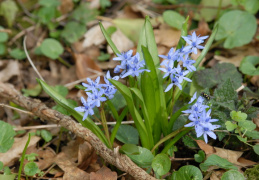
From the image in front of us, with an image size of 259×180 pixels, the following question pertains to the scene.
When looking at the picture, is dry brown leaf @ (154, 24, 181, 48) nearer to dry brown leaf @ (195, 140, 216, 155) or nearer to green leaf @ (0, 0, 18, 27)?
dry brown leaf @ (195, 140, 216, 155)

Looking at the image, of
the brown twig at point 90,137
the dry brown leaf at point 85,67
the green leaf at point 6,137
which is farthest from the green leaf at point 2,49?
the green leaf at point 6,137

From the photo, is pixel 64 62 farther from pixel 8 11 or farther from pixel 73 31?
pixel 8 11

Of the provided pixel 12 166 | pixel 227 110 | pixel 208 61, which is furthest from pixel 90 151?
pixel 208 61

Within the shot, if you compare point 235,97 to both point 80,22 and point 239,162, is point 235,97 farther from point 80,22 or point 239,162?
point 80,22

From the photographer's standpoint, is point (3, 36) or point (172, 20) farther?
point (3, 36)

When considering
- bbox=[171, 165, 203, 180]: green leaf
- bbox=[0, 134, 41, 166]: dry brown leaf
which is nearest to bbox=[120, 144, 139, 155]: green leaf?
bbox=[171, 165, 203, 180]: green leaf

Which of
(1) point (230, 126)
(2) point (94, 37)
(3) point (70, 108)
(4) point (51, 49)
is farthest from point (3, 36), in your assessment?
(1) point (230, 126)

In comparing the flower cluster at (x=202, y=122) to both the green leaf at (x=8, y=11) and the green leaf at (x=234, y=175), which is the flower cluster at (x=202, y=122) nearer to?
the green leaf at (x=234, y=175)
